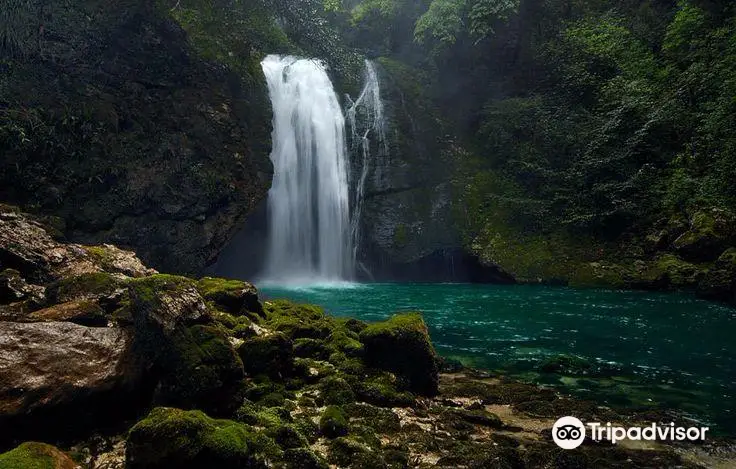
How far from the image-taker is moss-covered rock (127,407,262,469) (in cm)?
374

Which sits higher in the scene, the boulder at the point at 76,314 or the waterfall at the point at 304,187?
the waterfall at the point at 304,187

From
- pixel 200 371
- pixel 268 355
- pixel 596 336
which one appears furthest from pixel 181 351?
pixel 596 336

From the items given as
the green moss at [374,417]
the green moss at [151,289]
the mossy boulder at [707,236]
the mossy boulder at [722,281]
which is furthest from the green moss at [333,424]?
the mossy boulder at [707,236]

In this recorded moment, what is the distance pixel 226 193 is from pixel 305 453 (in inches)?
575

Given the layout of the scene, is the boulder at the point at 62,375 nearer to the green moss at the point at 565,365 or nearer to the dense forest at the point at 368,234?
the dense forest at the point at 368,234

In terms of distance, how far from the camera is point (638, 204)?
21.5 meters

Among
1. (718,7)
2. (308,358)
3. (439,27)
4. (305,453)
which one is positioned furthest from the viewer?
(439,27)

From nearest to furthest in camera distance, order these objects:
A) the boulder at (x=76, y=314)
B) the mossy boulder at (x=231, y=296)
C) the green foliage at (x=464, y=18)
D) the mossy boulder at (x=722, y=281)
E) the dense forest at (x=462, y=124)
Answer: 1. the boulder at (x=76, y=314)
2. the mossy boulder at (x=231, y=296)
3. the dense forest at (x=462, y=124)
4. the mossy boulder at (x=722, y=281)
5. the green foliage at (x=464, y=18)

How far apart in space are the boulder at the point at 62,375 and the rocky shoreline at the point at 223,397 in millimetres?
13

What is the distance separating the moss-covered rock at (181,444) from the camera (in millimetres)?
3740

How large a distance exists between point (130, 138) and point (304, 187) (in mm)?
10405

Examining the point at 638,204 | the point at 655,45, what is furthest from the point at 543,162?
the point at 655,45

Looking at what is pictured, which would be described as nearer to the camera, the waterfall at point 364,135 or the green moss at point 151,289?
the green moss at point 151,289

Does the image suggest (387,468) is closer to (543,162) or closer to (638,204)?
(638,204)
